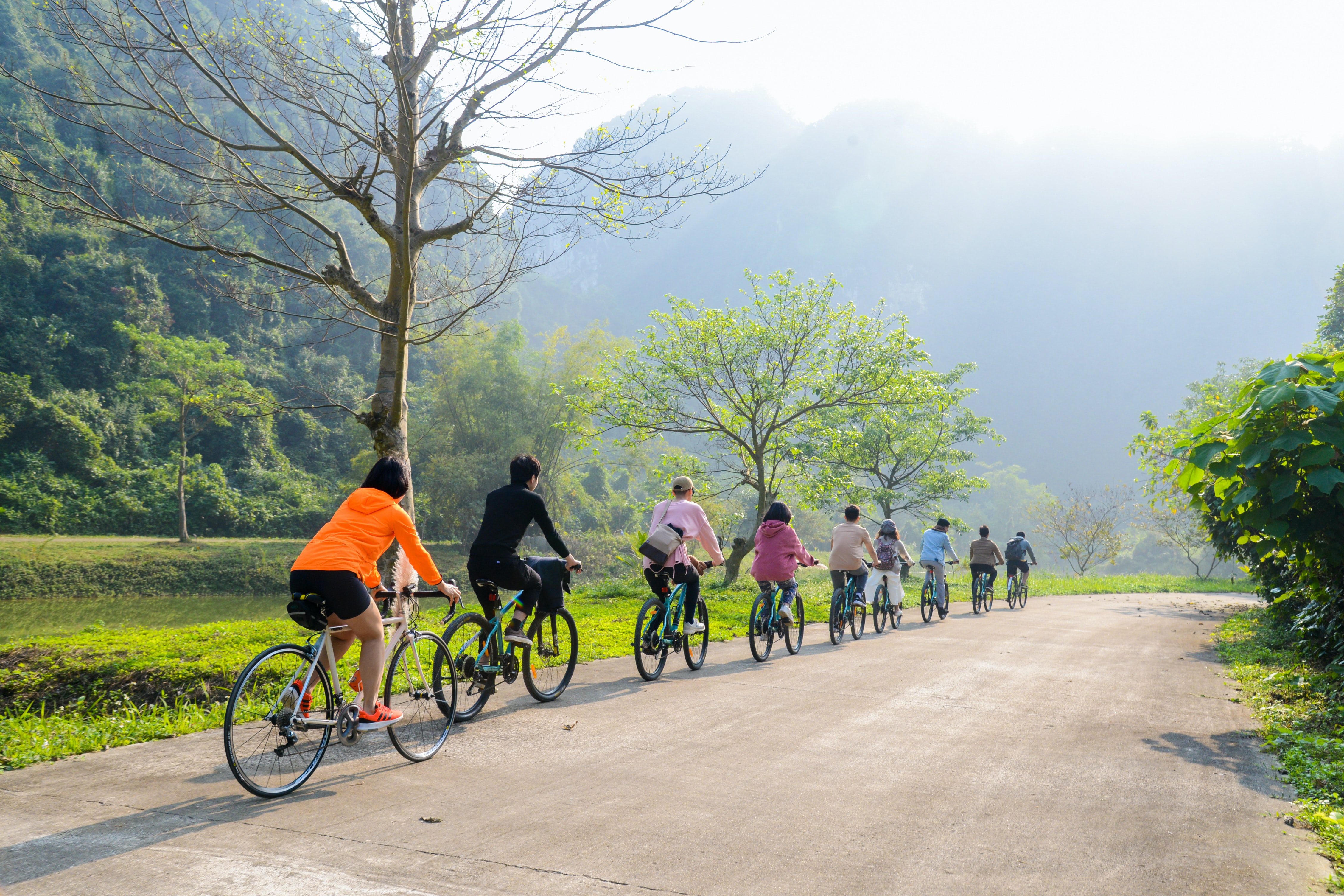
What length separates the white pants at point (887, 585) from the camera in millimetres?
13133

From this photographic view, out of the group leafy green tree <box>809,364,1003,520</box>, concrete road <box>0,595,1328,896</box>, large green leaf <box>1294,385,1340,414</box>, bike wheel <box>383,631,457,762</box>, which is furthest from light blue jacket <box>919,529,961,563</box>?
leafy green tree <box>809,364,1003,520</box>

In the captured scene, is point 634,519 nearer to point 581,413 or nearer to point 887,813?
point 581,413

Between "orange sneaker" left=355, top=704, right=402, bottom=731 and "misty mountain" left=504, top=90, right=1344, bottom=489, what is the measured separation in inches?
5482

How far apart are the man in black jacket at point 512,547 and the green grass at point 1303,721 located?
4.45 m

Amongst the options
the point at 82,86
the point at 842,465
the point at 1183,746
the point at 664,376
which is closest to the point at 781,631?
the point at 1183,746

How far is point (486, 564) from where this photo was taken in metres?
5.91

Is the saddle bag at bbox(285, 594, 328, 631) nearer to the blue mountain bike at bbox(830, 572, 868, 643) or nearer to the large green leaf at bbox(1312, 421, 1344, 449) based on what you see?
the large green leaf at bbox(1312, 421, 1344, 449)

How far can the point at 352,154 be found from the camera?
1032cm

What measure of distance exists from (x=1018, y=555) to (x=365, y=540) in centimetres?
1852

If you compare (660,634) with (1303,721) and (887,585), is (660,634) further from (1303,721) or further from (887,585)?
(887,585)

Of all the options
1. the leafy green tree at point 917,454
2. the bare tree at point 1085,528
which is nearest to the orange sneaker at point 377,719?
the leafy green tree at point 917,454

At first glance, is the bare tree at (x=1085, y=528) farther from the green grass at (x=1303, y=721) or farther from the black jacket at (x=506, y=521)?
the black jacket at (x=506, y=521)

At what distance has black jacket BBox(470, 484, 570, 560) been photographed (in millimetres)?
5918

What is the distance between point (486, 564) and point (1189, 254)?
675 feet
